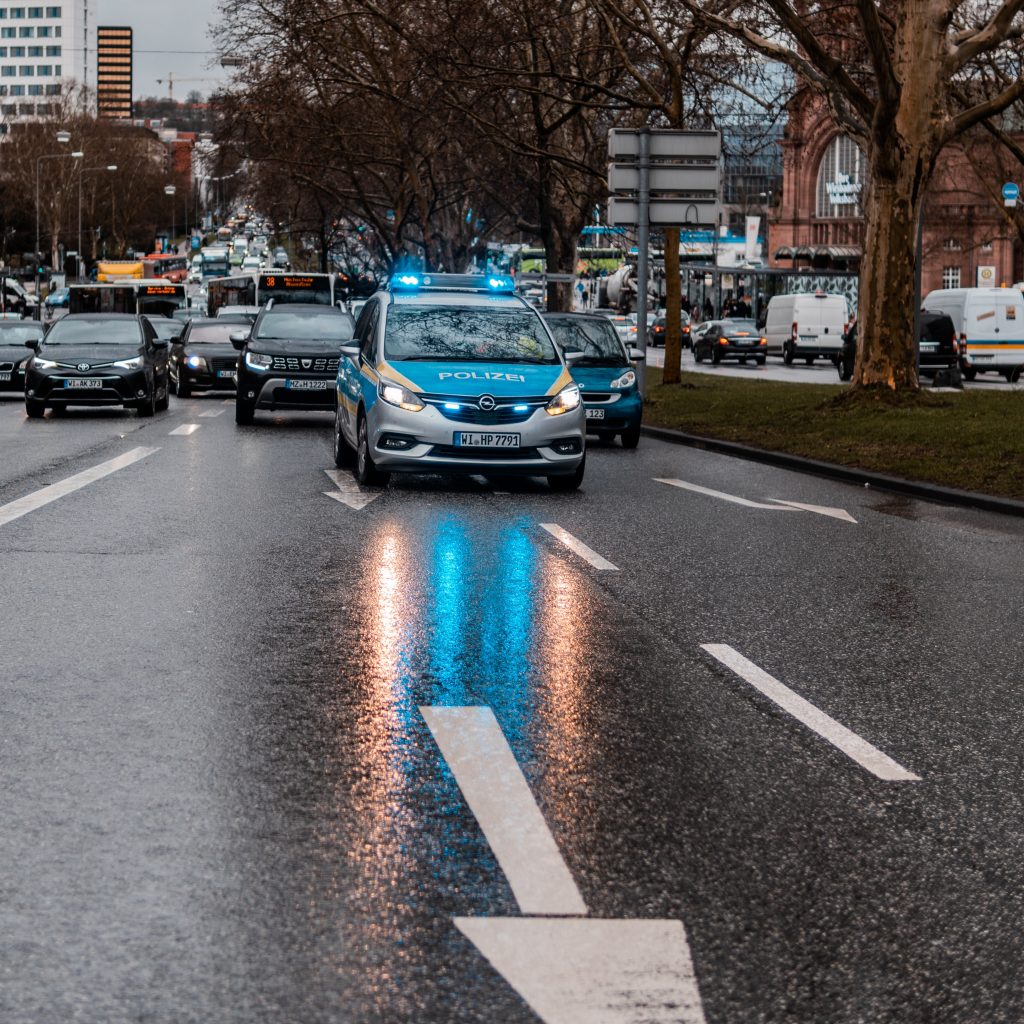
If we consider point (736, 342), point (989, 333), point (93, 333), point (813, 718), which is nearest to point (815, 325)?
point (736, 342)

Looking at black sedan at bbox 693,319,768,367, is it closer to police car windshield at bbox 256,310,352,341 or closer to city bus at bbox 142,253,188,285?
police car windshield at bbox 256,310,352,341

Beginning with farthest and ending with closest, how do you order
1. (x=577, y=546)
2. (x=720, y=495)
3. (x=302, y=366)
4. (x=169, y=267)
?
(x=169, y=267)
(x=302, y=366)
(x=720, y=495)
(x=577, y=546)

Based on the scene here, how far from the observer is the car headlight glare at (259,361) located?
25562 millimetres

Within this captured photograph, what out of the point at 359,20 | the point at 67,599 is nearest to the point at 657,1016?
the point at 67,599

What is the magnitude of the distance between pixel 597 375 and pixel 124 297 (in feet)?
197

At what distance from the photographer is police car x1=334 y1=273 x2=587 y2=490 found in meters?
15.6

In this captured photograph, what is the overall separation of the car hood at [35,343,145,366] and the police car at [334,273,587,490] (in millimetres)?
11584

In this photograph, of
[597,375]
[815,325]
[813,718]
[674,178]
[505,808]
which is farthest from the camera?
[815,325]

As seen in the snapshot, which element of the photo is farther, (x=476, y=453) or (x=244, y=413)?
(x=244, y=413)

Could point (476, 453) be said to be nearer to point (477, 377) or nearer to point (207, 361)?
point (477, 377)

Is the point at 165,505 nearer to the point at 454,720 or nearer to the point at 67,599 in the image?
the point at 67,599

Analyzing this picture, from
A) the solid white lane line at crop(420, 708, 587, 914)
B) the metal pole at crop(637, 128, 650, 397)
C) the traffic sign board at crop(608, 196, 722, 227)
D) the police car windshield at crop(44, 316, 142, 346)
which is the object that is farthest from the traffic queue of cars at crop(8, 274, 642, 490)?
the solid white lane line at crop(420, 708, 587, 914)

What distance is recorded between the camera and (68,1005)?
366 centimetres

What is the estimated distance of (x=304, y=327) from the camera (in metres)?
26.6
